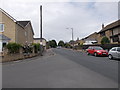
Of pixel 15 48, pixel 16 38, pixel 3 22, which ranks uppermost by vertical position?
pixel 3 22

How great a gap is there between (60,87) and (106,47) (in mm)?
23448

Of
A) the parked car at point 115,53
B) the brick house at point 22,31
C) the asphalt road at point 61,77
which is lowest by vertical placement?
the asphalt road at point 61,77

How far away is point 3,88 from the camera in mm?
5086

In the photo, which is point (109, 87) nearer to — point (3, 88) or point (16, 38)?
point (3, 88)

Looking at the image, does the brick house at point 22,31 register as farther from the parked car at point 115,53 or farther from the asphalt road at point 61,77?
the parked car at point 115,53

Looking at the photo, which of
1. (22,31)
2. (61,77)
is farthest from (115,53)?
(22,31)

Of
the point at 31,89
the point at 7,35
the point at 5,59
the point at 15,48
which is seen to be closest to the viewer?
the point at 31,89

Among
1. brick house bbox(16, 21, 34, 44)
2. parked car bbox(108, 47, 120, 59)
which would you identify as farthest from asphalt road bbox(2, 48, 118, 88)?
brick house bbox(16, 21, 34, 44)

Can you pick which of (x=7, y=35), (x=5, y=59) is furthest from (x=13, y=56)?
(x=7, y=35)

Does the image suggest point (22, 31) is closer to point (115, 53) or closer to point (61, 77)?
point (115, 53)

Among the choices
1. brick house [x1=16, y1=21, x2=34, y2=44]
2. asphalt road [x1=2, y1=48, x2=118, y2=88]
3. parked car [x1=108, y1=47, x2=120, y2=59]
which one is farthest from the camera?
brick house [x1=16, y1=21, x2=34, y2=44]

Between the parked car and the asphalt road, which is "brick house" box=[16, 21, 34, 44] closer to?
the asphalt road

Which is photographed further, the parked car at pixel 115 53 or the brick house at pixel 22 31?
the brick house at pixel 22 31

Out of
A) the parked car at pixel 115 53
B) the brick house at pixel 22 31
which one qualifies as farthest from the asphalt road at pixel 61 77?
the brick house at pixel 22 31
